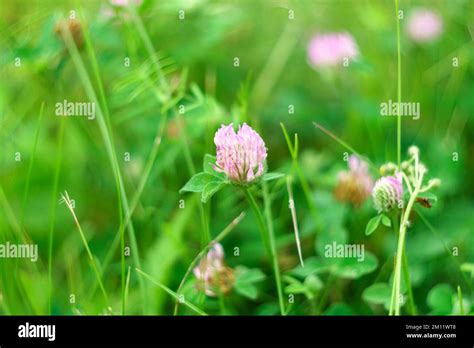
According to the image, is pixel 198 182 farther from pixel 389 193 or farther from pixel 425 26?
pixel 425 26

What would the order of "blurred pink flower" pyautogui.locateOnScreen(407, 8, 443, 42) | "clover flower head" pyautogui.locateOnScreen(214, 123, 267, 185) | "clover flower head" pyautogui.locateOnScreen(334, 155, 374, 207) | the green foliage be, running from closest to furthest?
"clover flower head" pyautogui.locateOnScreen(214, 123, 267, 185), the green foliage, "clover flower head" pyautogui.locateOnScreen(334, 155, 374, 207), "blurred pink flower" pyautogui.locateOnScreen(407, 8, 443, 42)

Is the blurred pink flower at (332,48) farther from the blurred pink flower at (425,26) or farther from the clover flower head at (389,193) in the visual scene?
the clover flower head at (389,193)

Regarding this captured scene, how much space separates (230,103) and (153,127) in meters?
0.17

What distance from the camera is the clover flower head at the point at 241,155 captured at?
82 centimetres

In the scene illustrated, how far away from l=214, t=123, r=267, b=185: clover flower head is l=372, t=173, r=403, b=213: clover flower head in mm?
142

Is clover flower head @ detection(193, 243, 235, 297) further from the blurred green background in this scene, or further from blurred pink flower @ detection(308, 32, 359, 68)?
blurred pink flower @ detection(308, 32, 359, 68)

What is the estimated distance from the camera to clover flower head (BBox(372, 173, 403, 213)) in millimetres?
853

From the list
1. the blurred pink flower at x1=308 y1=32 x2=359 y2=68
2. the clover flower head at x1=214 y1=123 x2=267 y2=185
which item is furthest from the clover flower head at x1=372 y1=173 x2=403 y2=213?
the blurred pink flower at x1=308 y1=32 x2=359 y2=68

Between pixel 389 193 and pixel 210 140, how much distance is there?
0.32 m

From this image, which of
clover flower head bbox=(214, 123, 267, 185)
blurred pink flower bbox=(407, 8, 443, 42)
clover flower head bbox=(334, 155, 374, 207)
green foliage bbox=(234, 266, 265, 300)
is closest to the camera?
clover flower head bbox=(214, 123, 267, 185)

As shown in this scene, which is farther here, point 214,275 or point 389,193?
point 214,275

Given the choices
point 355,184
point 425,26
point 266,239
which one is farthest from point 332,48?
point 266,239

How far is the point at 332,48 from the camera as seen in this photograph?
1.29 metres
